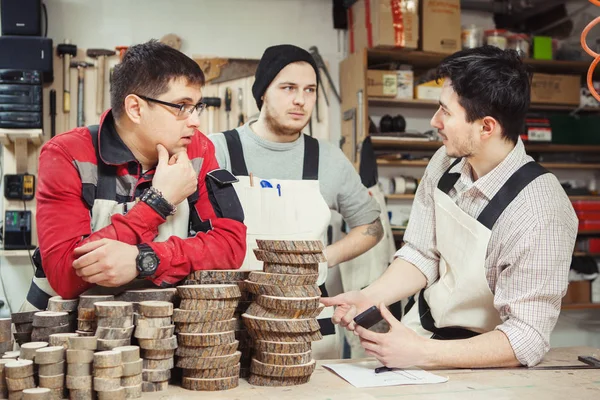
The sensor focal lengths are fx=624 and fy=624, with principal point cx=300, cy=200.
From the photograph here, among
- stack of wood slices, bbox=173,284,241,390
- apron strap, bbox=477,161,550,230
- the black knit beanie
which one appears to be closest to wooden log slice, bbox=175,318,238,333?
stack of wood slices, bbox=173,284,241,390

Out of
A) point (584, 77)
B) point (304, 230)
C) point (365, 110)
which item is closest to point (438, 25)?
point (365, 110)

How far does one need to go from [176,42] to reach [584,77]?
4.02 m

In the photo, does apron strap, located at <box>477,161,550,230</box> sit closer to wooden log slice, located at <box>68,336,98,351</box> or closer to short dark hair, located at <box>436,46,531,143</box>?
short dark hair, located at <box>436,46,531,143</box>

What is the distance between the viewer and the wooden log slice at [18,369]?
1.46 m

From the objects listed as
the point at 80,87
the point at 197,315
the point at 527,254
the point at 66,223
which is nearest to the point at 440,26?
the point at 80,87

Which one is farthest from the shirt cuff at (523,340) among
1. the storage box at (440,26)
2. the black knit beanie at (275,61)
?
the storage box at (440,26)

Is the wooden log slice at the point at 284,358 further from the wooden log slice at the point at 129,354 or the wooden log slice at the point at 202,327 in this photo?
the wooden log slice at the point at 129,354

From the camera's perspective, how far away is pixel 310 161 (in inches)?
119

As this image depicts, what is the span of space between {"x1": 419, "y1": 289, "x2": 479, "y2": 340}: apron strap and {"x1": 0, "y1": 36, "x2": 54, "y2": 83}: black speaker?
338 centimetres

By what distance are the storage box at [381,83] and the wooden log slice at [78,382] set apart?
13.3 ft

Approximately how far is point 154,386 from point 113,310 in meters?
0.23

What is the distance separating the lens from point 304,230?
9.84 feet

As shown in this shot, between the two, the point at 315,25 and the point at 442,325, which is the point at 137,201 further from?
the point at 315,25

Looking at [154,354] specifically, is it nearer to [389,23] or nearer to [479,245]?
[479,245]
